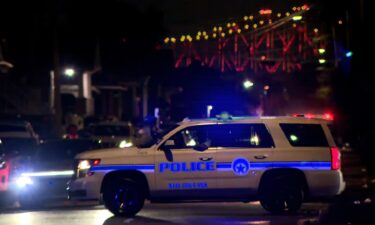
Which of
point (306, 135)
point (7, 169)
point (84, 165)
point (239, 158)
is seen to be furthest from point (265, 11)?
point (84, 165)

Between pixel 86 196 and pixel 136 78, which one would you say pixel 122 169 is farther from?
pixel 136 78

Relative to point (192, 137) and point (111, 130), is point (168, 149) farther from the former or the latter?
point (111, 130)

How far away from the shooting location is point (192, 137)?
529 inches

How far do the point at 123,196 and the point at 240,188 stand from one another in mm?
2042

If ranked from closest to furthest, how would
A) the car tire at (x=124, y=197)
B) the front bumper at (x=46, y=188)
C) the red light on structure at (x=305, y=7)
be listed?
the car tire at (x=124, y=197)
the front bumper at (x=46, y=188)
the red light on structure at (x=305, y=7)

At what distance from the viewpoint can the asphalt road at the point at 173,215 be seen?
1225 centimetres

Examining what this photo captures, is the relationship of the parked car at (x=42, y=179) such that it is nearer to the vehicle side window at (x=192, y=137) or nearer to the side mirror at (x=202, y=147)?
the vehicle side window at (x=192, y=137)

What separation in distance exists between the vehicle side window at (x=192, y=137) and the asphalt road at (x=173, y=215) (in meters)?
1.25

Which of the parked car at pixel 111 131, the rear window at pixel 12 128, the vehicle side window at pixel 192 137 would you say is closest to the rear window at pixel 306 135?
the vehicle side window at pixel 192 137

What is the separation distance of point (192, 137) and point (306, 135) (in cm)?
204

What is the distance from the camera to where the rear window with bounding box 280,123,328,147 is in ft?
43.2

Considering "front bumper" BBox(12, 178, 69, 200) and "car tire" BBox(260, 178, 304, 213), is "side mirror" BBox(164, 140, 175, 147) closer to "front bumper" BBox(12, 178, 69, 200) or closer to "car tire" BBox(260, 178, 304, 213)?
"car tire" BBox(260, 178, 304, 213)

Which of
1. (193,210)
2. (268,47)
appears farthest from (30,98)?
(193,210)

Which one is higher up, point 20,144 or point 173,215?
point 20,144
